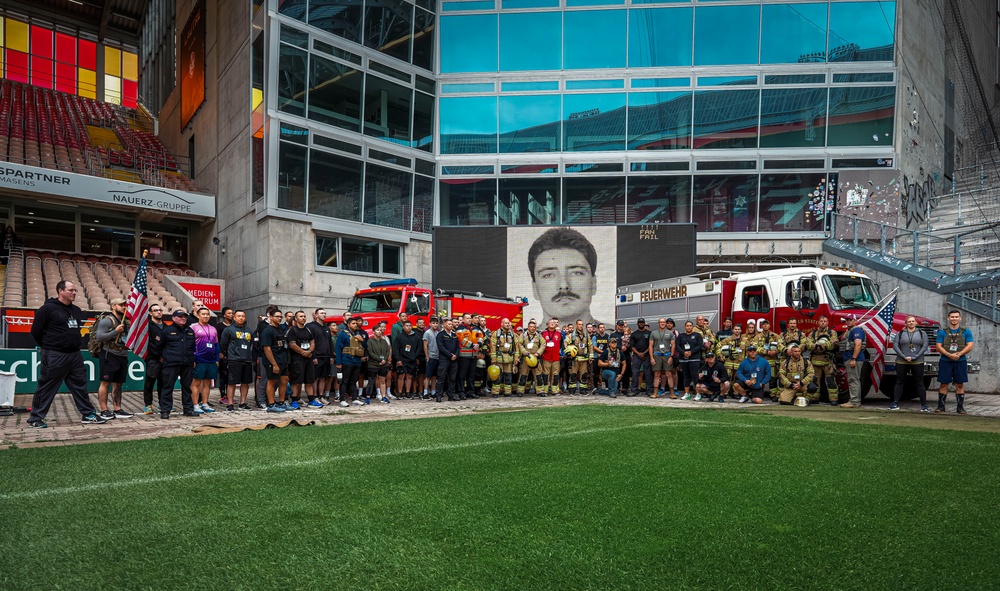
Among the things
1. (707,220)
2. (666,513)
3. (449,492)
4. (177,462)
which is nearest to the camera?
(666,513)

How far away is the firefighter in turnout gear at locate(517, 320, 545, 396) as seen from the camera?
16.2m

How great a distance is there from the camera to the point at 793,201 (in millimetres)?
27047

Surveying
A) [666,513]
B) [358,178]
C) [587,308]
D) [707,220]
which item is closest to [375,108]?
[358,178]

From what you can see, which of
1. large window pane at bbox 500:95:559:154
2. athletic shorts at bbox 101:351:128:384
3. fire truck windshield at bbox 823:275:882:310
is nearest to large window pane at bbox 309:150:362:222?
large window pane at bbox 500:95:559:154

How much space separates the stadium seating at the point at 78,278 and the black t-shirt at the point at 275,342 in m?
11.4

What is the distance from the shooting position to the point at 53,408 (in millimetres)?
12094

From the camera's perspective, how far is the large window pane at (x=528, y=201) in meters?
28.0

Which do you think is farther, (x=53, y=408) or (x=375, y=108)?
(x=375, y=108)

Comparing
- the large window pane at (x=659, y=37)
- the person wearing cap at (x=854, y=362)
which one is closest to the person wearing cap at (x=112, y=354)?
the person wearing cap at (x=854, y=362)

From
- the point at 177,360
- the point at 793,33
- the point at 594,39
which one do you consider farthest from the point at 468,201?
the point at 177,360

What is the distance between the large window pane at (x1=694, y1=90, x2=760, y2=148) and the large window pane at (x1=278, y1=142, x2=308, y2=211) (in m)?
17.3

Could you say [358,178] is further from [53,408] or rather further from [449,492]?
[449,492]

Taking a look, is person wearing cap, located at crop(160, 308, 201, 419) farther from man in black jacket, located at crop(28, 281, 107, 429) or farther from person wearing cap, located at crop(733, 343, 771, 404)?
person wearing cap, located at crop(733, 343, 771, 404)

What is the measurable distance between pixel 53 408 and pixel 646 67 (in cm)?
2624
